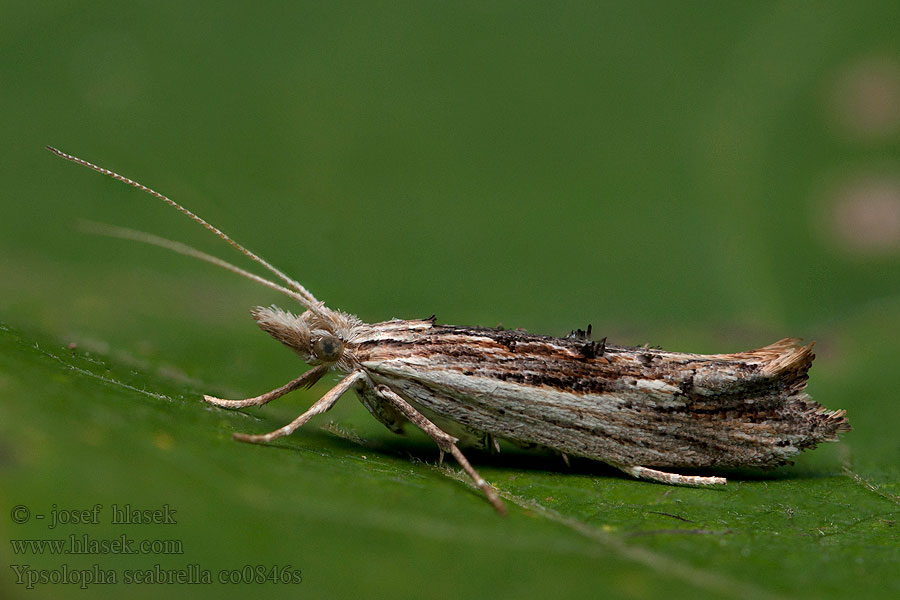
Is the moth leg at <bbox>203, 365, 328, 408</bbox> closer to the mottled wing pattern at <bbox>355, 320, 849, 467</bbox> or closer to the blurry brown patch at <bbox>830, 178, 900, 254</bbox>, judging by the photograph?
the mottled wing pattern at <bbox>355, 320, 849, 467</bbox>

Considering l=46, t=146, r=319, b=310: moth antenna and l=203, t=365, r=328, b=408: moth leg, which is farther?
l=203, t=365, r=328, b=408: moth leg

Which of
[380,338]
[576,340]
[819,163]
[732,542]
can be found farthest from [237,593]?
[819,163]

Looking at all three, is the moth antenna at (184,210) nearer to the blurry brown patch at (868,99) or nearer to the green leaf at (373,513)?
the green leaf at (373,513)

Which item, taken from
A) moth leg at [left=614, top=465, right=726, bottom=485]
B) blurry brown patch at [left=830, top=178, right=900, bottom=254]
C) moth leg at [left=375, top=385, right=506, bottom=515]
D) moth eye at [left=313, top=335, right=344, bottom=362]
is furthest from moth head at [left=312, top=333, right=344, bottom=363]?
blurry brown patch at [left=830, top=178, right=900, bottom=254]

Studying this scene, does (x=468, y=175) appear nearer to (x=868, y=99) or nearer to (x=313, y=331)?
(x=313, y=331)

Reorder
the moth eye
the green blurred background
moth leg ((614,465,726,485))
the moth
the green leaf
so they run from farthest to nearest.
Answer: the green blurred background, the moth eye, the moth, moth leg ((614,465,726,485)), the green leaf

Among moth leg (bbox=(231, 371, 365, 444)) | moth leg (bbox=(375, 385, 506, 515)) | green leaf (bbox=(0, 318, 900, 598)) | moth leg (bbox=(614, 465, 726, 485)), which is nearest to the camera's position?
green leaf (bbox=(0, 318, 900, 598))

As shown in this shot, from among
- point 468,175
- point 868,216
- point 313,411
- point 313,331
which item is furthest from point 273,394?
point 868,216
